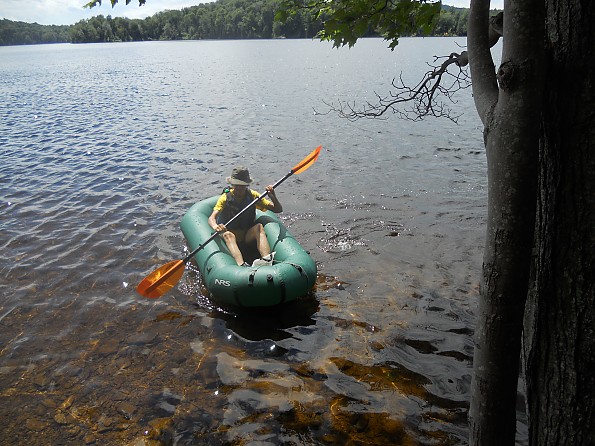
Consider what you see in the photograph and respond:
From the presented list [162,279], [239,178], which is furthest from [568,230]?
[239,178]

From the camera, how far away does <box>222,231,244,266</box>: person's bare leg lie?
643cm

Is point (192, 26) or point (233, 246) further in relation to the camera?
point (192, 26)

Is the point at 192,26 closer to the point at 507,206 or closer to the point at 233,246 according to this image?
the point at 233,246

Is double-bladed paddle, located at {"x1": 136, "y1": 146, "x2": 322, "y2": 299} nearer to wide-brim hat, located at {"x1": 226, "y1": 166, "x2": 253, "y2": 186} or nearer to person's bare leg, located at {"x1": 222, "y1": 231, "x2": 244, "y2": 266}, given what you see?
person's bare leg, located at {"x1": 222, "y1": 231, "x2": 244, "y2": 266}

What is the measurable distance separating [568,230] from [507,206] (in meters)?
0.20

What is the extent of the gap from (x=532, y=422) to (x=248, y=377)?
3.48 meters

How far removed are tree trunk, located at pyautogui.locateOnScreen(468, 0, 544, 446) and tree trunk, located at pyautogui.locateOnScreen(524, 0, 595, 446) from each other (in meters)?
0.06

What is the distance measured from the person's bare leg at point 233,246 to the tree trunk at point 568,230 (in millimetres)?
4931

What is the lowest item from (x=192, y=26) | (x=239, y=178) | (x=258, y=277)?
(x=258, y=277)

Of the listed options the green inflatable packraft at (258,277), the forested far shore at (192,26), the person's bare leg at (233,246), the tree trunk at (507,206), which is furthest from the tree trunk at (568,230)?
the forested far shore at (192,26)

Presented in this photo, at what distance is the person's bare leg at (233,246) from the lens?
643 cm

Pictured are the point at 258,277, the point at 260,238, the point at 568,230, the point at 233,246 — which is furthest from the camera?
the point at 260,238

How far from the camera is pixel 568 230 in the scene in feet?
5.12

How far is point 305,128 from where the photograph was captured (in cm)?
1775
